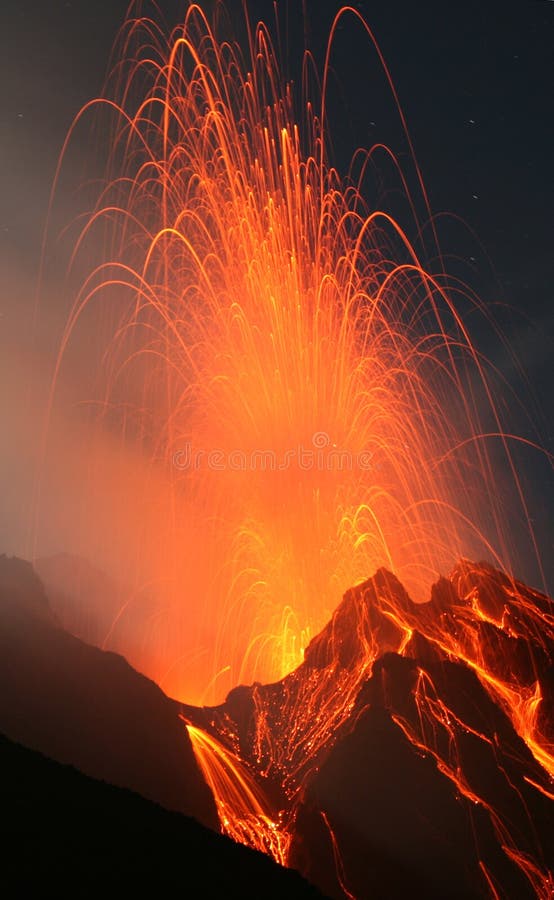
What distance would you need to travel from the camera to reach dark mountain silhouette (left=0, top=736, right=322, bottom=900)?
13758 millimetres

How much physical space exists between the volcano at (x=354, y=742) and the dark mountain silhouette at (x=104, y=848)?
0.79 meters

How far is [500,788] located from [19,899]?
51080 mm

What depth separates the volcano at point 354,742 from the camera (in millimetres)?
35312

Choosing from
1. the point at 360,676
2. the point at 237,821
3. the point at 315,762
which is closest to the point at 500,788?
the point at 315,762

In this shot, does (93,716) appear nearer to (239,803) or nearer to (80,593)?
(239,803)

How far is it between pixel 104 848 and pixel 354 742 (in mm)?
44991

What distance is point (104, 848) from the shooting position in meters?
15.6

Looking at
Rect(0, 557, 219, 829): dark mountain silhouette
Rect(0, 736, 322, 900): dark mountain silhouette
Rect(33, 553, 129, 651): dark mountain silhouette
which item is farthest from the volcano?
Rect(33, 553, 129, 651): dark mountain silhouette

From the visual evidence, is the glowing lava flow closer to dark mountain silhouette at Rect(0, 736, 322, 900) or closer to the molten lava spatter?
the molten lava spatter

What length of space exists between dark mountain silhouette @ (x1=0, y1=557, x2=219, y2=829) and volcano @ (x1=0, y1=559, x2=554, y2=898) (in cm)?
13

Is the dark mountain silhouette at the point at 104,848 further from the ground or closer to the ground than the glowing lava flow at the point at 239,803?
further from the ground

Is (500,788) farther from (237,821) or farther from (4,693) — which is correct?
(4,693)

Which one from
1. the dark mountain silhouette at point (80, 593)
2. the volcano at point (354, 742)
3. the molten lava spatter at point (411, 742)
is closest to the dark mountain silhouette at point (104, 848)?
the volcano at point (354, 742)

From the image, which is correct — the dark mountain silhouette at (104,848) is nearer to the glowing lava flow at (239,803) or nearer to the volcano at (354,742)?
the volcano at (354,742)
